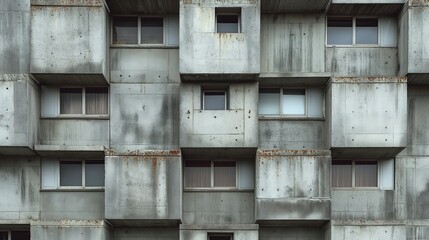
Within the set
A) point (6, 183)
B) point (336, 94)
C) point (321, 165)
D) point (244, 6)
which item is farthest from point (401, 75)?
point (6, 183)

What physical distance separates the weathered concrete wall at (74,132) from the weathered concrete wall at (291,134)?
5671 mm

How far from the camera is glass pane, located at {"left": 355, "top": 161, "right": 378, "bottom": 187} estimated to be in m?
17.4

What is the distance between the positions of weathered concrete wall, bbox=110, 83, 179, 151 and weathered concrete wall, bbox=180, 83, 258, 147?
790mm

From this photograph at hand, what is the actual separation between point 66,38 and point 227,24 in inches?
219

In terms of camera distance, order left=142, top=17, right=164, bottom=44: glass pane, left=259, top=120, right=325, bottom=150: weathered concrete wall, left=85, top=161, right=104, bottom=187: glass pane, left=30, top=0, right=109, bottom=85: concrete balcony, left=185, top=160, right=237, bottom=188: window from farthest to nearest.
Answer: left=142, top=17, right=164, bottom=44: glass pane
left=185, top=160, right=237, bottom=188: window
left=85, top=161, right=104, bottom=187: glass pane
left=259, top=120, right=325, bottom=150: weathered concrete wall
left=30, top=0, right=109, bottom=85: concrete balcony

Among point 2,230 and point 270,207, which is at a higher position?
point 270,207

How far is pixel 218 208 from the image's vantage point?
1698 centimetres

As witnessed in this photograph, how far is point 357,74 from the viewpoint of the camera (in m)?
17.1

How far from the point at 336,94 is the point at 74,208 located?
996 centimetres

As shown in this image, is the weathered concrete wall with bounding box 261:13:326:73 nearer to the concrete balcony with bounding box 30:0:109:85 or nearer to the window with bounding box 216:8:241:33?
the window with bounding box 216:8:241:33

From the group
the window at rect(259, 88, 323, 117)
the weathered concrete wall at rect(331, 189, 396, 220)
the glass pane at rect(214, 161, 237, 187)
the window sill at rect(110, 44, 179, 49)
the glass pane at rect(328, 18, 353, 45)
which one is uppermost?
the glass pane at rect(328, 18, 353, 45)

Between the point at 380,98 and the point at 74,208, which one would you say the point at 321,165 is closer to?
the point at 380,98

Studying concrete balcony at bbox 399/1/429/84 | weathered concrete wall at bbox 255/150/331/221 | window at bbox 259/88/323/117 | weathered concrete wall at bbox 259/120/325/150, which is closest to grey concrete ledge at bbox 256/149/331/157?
weathered concrete wall at bbox 255/150/331/221

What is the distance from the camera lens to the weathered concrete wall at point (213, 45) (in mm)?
15992
